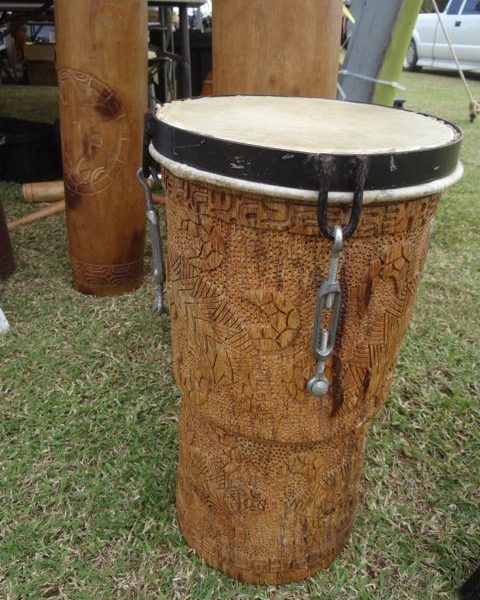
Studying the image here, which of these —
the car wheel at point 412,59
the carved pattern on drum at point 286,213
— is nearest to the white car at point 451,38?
the car wheel at point 412,59

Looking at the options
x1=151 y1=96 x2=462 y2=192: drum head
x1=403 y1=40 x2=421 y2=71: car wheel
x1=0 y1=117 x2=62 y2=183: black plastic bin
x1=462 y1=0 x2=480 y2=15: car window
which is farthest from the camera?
x1=403 y1=40 x2=421 y2=71: car wheel

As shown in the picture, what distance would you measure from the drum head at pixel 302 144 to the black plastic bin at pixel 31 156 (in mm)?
2451

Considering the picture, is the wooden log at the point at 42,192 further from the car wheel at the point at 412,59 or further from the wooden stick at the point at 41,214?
the car wheel at the point at 412,59

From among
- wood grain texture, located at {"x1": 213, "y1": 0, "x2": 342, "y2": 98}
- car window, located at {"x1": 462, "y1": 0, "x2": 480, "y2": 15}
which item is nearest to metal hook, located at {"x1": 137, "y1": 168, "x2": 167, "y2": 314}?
wood grain texture, located at {"x1": 213, "y1": 0, "x2": 342, "y2": 98}

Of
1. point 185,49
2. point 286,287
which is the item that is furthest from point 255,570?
point 185,49

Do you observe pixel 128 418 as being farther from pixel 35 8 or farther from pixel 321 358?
pixel 35 8

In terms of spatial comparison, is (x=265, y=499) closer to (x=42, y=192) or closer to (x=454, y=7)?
(x=42, y=192)

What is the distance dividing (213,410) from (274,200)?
409 mm

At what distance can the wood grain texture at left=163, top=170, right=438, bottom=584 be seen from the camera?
2.65 ft

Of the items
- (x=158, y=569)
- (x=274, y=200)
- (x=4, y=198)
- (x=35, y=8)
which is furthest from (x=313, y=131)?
(x=35, y=8)

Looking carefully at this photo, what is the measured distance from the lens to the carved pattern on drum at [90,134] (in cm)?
182

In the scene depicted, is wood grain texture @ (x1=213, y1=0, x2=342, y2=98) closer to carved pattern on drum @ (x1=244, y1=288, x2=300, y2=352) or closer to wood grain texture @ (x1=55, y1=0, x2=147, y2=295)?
wood grain texture @ (x1=55, y1=0, x2=147, y2=295)

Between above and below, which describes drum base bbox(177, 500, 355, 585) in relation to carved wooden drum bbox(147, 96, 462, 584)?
below

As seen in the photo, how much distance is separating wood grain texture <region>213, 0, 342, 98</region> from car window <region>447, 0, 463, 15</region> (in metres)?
9.43
